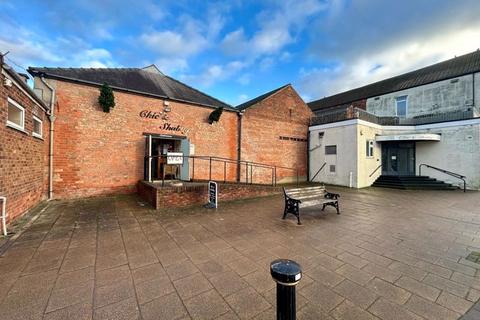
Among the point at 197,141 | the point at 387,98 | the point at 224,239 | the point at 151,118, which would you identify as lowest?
the point at 224,239

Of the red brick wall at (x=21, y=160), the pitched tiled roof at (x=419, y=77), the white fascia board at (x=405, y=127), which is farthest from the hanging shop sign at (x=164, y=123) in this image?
the pitched tiled roof at (x=419, y=77)

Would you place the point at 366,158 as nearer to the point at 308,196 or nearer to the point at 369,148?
the point at 369,148

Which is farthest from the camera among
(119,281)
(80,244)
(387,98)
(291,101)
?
(387,98)

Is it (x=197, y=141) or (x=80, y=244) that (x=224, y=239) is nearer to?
(x=80, y=244)

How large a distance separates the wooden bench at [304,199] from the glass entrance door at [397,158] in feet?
34.0

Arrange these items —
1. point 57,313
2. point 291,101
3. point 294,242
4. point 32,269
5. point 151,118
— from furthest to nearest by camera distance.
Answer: point 291,101, point 151,118, point 294,242, point 32,269, point 57,313

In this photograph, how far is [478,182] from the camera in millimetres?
11805

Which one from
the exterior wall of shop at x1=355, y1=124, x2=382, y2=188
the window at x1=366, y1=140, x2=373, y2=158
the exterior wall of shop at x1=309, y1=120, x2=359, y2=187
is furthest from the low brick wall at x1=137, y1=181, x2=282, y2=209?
the window at x1=366, y1=140, x2=373, y2=158

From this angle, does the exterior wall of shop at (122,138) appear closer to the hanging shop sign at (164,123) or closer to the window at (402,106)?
the hanging shop sign at (164,123)

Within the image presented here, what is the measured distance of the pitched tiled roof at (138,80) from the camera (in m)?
8.26

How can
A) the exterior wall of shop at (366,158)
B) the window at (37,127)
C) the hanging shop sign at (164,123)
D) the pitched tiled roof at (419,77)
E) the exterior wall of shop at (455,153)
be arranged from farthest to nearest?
1. the pitched tiled roof at (419,77)
2. the exterior wall of shop at (366,158)
3. the exterior wall of shop at (455,153)
4. the hanging shop sign at (164,123)
5. the window at (37,127)

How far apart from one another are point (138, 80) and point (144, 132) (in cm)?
288

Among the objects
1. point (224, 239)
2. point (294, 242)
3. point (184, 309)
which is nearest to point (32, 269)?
point (184, 309)

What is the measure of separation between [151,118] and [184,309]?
29.4 ft
